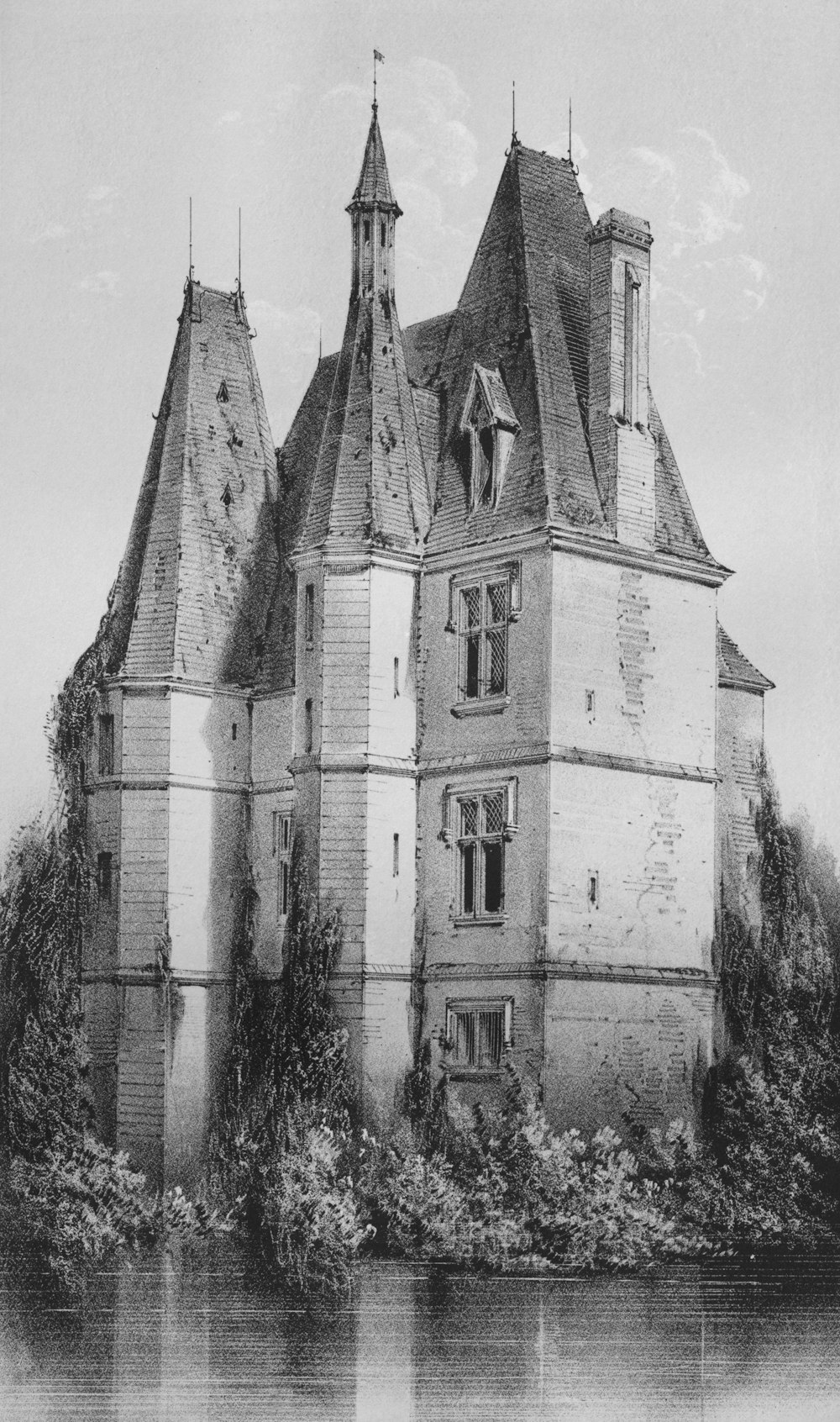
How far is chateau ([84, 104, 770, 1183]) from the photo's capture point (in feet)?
113

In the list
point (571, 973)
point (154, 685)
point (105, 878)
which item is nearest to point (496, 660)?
point (571, 973)

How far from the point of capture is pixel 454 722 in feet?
118

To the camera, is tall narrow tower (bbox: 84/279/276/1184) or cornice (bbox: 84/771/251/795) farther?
cornice (bbox: 84/771/251/795)

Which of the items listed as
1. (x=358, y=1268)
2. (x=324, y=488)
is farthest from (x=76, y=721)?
(x=358, y=1268)

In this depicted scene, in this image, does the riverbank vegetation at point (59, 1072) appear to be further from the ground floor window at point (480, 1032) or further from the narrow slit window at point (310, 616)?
the ground floor window at point (480, 1032)

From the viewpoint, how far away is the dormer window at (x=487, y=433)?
36.1 meters

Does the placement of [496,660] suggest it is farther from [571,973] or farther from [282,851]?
[282,851]

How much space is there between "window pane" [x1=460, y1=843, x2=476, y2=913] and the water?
282 inches

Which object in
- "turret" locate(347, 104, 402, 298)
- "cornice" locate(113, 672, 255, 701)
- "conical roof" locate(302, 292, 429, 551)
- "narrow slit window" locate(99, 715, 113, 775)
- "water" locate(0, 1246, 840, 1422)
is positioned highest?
"turret" locate(347, 104, 402, 298)

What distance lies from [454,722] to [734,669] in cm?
→ 593

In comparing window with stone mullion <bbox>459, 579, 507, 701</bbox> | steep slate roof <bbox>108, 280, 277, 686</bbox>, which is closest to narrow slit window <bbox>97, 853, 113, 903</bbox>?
steep slate roof <bbox>108, 280, 277, 686</bbox>

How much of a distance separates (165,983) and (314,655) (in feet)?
20.5

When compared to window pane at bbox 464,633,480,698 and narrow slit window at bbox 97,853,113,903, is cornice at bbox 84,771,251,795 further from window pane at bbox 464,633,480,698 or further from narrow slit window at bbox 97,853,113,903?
window pane at bbox 464,633,480,698

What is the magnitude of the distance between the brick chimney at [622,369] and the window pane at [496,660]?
279 cm
